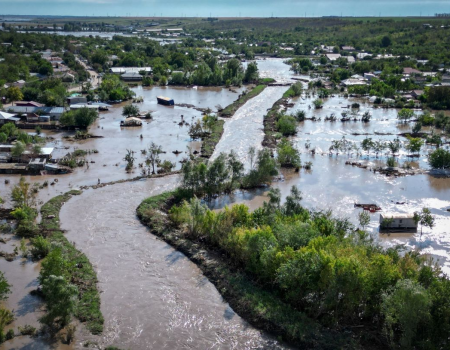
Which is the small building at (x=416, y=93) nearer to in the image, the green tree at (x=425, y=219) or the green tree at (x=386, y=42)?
the green tree at (x=425, y=219)

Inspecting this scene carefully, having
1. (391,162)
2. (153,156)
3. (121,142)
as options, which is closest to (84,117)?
(121,142)

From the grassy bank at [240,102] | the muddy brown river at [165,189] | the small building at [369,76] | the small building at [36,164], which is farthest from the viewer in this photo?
the small building at [369,76]

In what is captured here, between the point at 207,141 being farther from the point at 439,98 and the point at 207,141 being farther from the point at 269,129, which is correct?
the point at 439,98

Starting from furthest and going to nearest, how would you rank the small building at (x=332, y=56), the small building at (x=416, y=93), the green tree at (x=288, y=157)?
the small building at (x=332, y=56) → the small building at (x=416, y=93) → the green tree at (x=288, y=157)

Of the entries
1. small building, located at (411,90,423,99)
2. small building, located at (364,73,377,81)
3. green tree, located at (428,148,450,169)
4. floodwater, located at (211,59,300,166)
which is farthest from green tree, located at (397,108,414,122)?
small building, located at (364,73,377,81)

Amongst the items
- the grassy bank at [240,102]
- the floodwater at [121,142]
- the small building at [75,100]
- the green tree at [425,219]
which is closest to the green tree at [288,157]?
the floodwater at [121,142]

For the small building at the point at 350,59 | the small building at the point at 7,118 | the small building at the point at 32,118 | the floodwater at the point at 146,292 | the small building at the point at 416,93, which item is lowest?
the floodwater at the point at 146,292

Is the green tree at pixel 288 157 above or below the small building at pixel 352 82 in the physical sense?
below
